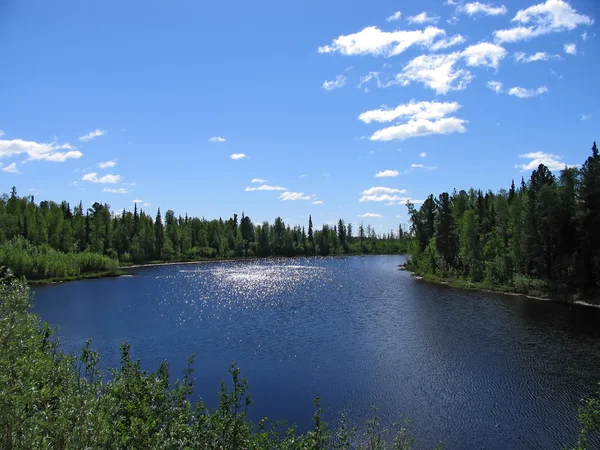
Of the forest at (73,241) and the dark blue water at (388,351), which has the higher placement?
the forest at (73,241)

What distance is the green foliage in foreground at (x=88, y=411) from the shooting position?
10508 millimetres

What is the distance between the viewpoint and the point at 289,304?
229ft

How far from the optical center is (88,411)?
36.5 ft

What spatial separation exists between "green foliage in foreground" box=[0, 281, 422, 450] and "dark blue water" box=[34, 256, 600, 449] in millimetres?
12006

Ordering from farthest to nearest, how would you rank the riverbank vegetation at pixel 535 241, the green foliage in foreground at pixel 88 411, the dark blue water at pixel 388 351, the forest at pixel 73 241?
the forest at pixel 73 241 < the riverbank vegetation at pixel 535 241 < the dark blue water at pixel 388 351 < the green foliage in foreground at pixel 88 411

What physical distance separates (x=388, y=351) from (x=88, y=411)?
34257 millimetres

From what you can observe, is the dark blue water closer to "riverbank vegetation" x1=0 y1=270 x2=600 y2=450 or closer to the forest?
"riverbank vegetation" x1=0 y1=270 x2=600 y2=450

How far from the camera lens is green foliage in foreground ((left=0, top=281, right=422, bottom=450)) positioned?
34.5 feet

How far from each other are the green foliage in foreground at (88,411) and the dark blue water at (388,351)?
12.0 m

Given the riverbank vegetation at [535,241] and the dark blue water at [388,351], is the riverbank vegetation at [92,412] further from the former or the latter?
the riverbank vegetation at [535,241]

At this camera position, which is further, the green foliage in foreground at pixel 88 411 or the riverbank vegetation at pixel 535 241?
the riverbank vegetation at pixel 535 241

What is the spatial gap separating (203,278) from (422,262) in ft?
200

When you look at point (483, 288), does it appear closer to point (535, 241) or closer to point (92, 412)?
point (535, 241)

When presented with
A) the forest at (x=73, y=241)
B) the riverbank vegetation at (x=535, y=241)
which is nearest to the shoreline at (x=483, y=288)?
the riverbank vegetation at (x=535, y=241)
